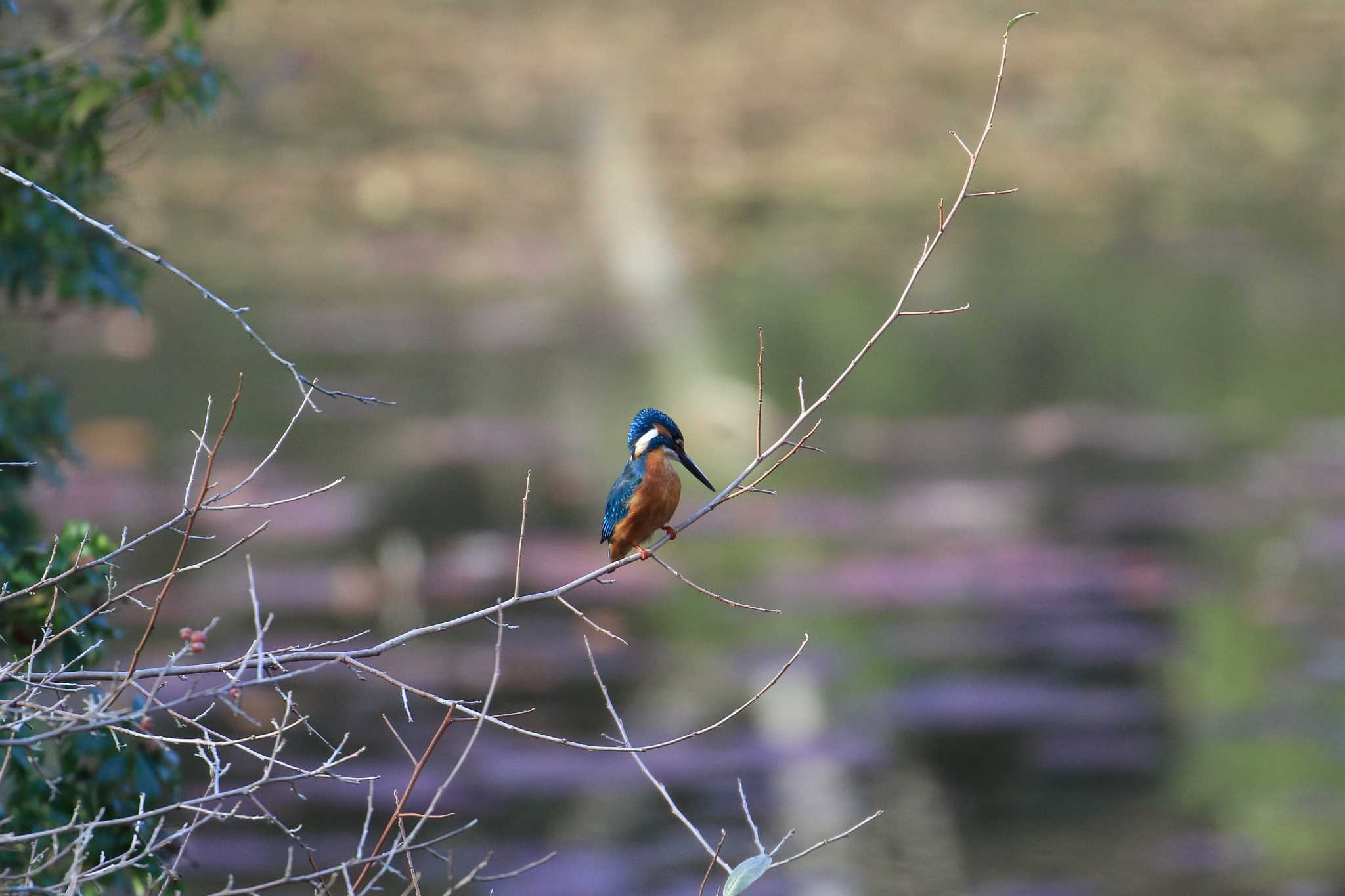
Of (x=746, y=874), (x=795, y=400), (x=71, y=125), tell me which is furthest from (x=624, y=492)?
(x=795, y=400)

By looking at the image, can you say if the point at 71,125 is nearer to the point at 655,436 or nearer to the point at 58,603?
the point at 58,603

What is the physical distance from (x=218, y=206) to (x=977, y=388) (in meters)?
10.4

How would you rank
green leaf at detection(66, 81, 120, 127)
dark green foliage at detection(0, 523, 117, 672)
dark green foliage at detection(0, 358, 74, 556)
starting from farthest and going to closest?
dark green foliage at detection(0, 358, 74, 556), green leaf at detection(66, 81, 120, 127), dark green foliage at detection(0, 523, 117, 672)

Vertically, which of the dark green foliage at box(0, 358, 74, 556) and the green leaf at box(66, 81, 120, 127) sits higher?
the green leaf at box(66, 81, 120, 127)

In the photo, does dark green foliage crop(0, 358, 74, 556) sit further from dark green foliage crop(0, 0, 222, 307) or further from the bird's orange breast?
the bird's orange breast

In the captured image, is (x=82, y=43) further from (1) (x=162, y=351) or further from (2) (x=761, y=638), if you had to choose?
(1) (x=162, y=351)

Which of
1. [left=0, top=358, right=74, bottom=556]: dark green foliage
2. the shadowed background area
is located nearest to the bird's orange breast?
the shadowed background area

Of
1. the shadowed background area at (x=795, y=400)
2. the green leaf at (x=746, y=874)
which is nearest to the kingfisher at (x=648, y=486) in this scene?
the green leaf at (x=746, y=874)

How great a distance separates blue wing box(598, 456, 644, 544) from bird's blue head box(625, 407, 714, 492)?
0.04m

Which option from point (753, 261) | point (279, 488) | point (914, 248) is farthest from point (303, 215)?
point (279, 488)

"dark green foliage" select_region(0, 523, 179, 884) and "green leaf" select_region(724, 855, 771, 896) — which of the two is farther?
"dark green foliage" select_region(0, 523, 179, 884)

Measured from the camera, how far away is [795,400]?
58.1 ft

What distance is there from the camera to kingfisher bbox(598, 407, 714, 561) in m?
3.21

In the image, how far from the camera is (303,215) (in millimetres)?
23078
